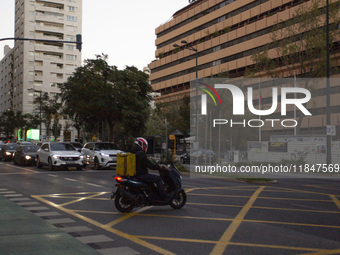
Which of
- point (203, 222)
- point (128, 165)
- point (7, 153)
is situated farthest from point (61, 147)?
point (203, 222)

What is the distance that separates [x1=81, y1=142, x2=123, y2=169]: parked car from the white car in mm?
1272

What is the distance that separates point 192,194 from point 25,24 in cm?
10327

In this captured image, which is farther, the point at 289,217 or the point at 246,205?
the point at 246,205

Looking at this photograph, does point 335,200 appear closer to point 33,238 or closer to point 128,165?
point 128,165

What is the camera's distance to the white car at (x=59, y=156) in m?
24.7

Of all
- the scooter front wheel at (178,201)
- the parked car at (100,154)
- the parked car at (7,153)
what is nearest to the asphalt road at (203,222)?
the scooter front wheel at (178,201)

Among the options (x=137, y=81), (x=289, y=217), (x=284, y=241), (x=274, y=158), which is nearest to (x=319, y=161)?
(x=274, y=158)

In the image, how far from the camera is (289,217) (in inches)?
366

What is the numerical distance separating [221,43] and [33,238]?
2548 inches

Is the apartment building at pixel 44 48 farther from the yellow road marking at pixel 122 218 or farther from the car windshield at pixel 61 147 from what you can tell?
the yellow road marking at pixel 122 218

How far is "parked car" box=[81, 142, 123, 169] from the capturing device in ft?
85.8

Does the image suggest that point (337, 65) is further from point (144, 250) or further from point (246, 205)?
point (144, 250)

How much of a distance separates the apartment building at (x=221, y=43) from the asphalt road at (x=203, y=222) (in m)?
36.6

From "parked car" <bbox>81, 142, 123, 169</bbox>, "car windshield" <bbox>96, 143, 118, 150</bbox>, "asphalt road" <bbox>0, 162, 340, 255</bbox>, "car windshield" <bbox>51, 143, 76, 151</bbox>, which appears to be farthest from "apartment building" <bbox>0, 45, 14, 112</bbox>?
"asphalt road" <bbox>0, 162, 340, 255</bbox>
